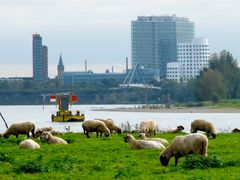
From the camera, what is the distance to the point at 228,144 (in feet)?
110

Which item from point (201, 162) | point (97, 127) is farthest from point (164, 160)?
point (97, 127)

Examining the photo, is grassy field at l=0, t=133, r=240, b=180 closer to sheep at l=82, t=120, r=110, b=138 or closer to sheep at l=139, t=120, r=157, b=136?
sheep at l=82, t=120, r=110, b=138

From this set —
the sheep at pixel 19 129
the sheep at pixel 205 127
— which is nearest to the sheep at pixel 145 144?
the sheep at pixel 205 127

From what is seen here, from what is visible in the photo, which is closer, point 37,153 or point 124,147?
point 37,153

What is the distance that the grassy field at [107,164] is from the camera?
22922 millimetres

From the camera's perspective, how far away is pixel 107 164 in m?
26.1

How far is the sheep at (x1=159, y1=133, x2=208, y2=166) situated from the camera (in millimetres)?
25016

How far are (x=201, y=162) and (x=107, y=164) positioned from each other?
3316 mm

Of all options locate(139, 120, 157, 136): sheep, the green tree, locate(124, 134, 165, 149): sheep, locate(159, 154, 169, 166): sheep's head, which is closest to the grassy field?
locate(159, 154, 169, 166): sheep's head

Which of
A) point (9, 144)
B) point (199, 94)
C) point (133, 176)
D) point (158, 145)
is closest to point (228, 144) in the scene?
point (158, 145)

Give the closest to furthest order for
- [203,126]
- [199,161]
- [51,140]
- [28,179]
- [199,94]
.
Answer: [28,179], [199,161], [51,140], [203,126], [199,94]

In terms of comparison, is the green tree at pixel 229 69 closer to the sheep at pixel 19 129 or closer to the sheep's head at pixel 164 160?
the sheep at pixel 19 129

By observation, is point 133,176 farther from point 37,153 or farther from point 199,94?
point 199,94

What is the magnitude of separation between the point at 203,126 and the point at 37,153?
446 inches
